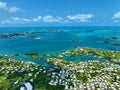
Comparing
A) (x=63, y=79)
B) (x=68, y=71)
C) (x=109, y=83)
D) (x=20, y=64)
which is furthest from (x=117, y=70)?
(x=20, y=64)

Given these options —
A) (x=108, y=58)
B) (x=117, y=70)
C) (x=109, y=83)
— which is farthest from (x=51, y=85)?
(x=108, y=58)

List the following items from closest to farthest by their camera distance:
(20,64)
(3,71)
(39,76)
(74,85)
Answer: (74,85), (39,76), (3,71), (20,64)

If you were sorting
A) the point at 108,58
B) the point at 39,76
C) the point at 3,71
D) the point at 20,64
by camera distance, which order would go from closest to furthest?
the point at 39,76
the point at 3,71
the point at 20,64
the point at 108,58

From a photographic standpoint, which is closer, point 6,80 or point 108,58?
Answer: point 6,80

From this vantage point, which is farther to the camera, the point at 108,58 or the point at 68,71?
the point at 108,58

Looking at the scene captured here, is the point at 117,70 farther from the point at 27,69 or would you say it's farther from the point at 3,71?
the point at 3,71

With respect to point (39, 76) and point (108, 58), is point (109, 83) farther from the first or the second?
point (108, 58)

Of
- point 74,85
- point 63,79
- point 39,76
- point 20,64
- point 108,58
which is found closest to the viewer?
point 74,85
